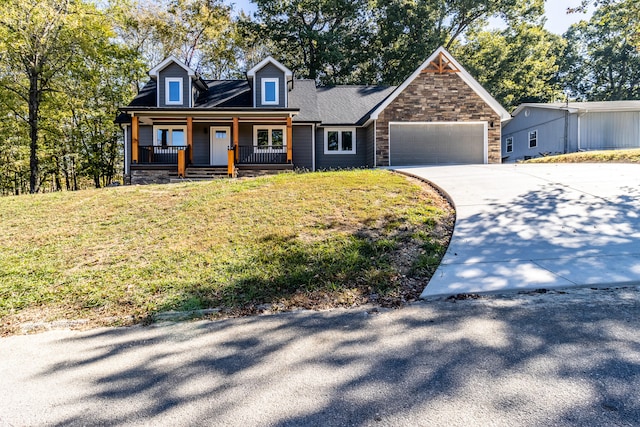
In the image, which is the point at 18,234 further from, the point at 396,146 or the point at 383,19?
the point at 383,19

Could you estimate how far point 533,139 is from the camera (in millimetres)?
24500

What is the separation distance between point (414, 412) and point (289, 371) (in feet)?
3.26

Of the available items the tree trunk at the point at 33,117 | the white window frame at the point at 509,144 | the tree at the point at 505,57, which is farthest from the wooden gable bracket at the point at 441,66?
the tree trunk at the point at 33,117

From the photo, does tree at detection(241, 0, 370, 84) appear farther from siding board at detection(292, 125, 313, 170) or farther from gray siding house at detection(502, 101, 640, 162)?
gray siding house at detection(502, 101, 640, 162)

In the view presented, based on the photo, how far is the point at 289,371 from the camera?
9.53 ft

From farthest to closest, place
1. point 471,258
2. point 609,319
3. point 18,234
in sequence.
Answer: point 18,234
point 471,258
point 609,319

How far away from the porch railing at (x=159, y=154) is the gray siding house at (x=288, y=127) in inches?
1.8

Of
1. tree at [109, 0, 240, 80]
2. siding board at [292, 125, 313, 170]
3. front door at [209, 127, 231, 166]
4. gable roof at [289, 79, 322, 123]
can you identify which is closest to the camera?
gable roof at [289, 79, 322, 123]

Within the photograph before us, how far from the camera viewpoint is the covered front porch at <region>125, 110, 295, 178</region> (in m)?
16.5

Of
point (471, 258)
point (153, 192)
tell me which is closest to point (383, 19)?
point (153, 192)

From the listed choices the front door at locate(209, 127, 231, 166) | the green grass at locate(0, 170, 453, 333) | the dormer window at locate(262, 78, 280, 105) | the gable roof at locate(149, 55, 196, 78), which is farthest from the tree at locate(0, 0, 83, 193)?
the green grass at locate(0, 170, 453, 333)

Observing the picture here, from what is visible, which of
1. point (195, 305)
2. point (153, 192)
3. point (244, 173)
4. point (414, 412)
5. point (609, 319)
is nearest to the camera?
point (414, 412)

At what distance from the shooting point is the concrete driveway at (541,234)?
186 inches

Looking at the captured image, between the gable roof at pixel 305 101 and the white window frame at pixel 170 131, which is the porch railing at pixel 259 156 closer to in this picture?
the gable roof at pixel 305 101
